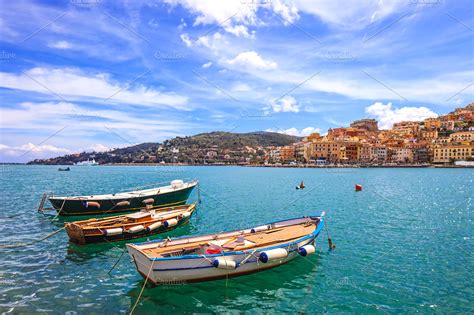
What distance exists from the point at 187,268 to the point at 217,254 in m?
1.13

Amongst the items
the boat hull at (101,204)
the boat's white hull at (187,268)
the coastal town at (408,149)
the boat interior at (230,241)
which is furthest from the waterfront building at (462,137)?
the boat's white hull at (187,268)

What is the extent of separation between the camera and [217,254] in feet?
34.8

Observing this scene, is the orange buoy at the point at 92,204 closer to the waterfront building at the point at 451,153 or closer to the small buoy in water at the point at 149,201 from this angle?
the small buoy in water at the point at 149,201

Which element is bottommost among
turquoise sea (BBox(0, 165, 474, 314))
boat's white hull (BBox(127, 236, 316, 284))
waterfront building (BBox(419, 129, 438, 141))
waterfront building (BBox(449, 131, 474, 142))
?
turquoise sea (BBox(0, 165, 474, 314))

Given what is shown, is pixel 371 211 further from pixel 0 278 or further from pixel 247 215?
pixel 0 278

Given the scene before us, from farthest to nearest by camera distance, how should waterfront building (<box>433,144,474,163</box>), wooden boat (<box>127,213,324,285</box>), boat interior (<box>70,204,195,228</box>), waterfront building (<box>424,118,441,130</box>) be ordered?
waterfront building (<box>424,118,441,130</box>)
waterfront building (<box>433,144,474,163</box>)
boat interior (<box>70,204,195,228</box>)
wooden boat (<box>127,213,324,285</box>)

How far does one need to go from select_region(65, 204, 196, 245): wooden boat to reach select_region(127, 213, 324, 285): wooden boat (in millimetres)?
4899

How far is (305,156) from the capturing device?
495 feet

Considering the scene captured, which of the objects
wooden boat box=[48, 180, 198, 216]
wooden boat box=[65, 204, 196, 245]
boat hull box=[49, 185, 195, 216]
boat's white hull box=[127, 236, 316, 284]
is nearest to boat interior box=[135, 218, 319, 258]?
boat's white hull box=[127, 236, 316, 284]

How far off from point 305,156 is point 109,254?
468 feet

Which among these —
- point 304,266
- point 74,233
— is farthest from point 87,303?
point 304,266

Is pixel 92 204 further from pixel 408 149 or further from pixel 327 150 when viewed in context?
pixel 408 149

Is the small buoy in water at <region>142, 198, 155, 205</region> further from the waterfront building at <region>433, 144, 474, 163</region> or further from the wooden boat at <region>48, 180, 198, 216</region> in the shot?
the waterfront building at <region>433, 144, 474, 163</region>

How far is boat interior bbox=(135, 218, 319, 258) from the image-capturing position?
11.4 metres
